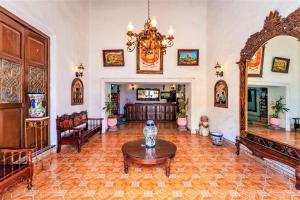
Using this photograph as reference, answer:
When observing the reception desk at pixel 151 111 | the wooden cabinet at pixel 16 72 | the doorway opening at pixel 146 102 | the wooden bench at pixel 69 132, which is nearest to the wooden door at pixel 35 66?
the wooden cabinet at pixel 16 72

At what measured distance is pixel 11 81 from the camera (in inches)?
117

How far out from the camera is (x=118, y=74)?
252 inches

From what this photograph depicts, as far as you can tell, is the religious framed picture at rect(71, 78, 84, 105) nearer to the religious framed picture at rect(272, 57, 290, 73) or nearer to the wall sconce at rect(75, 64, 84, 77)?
the wall sconce at rect(75, 64, 84, 77)

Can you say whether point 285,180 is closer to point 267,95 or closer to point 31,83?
point 267,95

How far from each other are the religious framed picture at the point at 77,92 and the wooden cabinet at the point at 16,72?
50.8 inches

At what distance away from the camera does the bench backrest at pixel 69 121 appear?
4.14 metres

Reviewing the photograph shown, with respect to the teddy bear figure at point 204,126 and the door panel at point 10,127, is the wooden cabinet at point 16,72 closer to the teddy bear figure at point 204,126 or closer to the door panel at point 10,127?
the door panel at point 10,127

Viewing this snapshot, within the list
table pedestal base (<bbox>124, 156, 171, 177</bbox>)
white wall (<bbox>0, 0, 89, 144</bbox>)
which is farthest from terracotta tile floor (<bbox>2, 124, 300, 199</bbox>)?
white wall (<bbox>0, 0, 89, 144</bbox>)

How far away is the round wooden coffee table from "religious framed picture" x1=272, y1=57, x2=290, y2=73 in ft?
8.79

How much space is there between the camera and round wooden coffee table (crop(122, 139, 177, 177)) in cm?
276

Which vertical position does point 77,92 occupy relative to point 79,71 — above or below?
below

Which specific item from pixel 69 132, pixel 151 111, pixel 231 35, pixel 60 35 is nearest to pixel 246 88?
pixel 231 35

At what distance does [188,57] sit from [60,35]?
451 cm

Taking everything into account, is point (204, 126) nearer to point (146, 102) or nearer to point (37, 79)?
point (146, 102)
